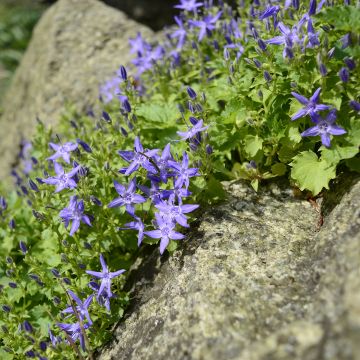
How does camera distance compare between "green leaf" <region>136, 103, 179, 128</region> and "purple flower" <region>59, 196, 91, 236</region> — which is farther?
"green leaf" <region>136, 103, 179, 128</region>

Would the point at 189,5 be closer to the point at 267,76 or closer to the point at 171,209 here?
the point at 267,76

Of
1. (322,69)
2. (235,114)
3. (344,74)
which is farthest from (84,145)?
(344,74)

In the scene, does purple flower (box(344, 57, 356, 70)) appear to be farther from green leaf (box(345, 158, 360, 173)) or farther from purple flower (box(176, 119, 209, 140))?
purple flower (box(176, 119, 209, 140))

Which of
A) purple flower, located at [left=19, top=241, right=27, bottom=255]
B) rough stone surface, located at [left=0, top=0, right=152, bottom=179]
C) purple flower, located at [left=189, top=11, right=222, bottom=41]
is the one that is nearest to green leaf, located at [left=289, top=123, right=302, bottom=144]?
purple flower, located at [left=189, top=11, right=222, bottom=41]

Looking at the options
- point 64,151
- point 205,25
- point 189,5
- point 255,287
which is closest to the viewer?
point 255,287

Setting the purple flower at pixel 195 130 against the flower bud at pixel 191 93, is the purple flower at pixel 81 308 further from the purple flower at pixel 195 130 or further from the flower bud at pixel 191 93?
the flower bud at pixel 191 93

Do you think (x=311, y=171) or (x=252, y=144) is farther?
(x=252, y=144)

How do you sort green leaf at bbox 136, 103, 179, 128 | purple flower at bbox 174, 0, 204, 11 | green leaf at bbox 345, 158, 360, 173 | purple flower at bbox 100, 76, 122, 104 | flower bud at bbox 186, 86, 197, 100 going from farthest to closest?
1. purple flower at bbox 100, 76, 122, 104
2. purple flower at bbox 174, 0, 204, 11
3. green leaf at bbox 136, 103, 179, 128
4. flower bud at bbox 186, 86, 197, 100
5. green leaf at bbox 345, 158, 360, 173
